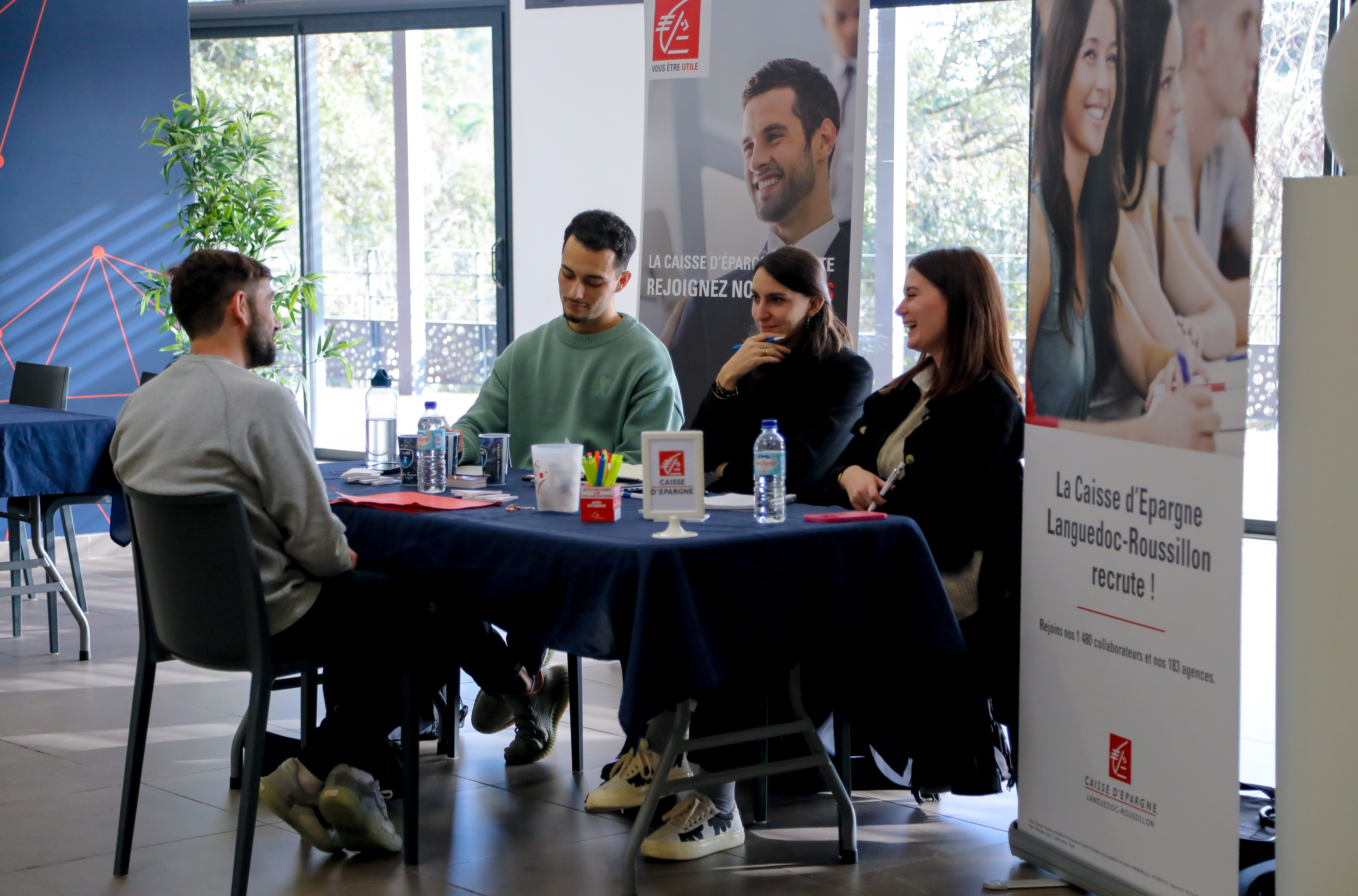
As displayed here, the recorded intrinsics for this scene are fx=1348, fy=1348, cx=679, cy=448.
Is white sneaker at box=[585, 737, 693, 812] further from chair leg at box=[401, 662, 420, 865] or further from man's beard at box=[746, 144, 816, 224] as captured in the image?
man's beard at box=[746, 144, 816, 224]

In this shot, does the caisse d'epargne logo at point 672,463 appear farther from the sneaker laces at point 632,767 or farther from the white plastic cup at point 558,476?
the sneaker laces at point 632,767

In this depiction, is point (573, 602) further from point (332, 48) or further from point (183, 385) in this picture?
point (332, 48)

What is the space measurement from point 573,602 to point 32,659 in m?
2.89

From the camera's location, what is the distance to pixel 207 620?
2480 mm

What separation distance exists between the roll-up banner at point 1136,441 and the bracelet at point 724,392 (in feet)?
3.38

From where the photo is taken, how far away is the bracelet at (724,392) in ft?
11.6

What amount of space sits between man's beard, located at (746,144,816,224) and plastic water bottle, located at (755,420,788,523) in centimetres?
181

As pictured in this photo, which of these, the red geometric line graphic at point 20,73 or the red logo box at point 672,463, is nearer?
the red logo box at point 672,463

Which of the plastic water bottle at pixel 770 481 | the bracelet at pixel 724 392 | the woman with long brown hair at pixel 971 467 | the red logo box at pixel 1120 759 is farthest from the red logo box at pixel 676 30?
the red logo box at pixel 1120 759

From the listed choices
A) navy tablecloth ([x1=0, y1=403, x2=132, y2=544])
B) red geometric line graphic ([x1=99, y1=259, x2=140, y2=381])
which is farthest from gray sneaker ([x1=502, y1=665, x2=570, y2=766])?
red geometric line graphic ([x1=99, y1=259, x2=140, y2=381])

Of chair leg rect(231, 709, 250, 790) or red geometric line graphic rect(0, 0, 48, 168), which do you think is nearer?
chair leg rect(231, 709, 250, 790)

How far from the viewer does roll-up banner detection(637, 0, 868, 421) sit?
13.9 ft

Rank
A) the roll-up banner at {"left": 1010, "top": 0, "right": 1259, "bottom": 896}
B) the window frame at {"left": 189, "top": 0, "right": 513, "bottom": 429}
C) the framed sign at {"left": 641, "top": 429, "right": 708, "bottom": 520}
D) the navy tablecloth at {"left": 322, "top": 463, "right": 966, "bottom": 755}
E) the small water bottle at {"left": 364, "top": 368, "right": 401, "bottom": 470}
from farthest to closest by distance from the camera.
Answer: the window frame at {"left": 189, "top": 0, "right": 513, "bottom": 429}, the small water bottle at {"left": 364, "top": 368, "right": 401, "bottom": 470}, the framed sign at {"left": 641, "top": 429, "right": 708, "bottom": 520}, the navy tablecloth at {"left": 322, "top": 463, "right": 966, "bottom": 755}, the roll-up banner at {"left": 1010, "top": 0, "right": 1259, "bottom": 896}

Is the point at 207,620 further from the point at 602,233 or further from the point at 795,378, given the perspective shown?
the point at 795,378
